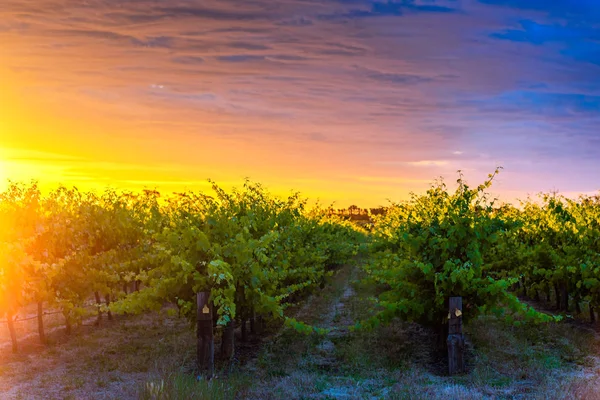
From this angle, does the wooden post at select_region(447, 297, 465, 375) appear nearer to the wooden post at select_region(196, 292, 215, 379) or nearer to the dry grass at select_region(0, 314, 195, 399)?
the wooden post at select_region(196, 292, 215, 379)

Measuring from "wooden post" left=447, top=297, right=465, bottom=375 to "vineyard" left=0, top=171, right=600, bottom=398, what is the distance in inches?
7.3

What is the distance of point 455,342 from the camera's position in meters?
11.6

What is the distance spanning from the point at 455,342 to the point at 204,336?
535 centimetres

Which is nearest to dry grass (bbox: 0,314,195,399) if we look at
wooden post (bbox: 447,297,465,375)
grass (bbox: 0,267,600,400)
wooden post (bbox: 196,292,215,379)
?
grass (bbox: 0,267,600,400)

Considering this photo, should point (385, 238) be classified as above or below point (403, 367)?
above

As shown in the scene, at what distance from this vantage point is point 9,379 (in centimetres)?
1240

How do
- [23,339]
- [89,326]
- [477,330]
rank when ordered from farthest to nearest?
[89,326]
[23,339]
[477,330]

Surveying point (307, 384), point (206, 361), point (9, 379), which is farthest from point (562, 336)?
point (9, 379)

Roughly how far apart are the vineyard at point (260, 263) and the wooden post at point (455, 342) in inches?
7.3

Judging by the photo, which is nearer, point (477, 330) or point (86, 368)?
point (86, 368)

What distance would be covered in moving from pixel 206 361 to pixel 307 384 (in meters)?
2.17

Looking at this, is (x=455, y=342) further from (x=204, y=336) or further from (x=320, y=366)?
(x=204, y=336)

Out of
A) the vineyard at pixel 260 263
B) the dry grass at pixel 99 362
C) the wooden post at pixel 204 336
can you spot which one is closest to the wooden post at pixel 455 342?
the vineyard at pixel 260 263

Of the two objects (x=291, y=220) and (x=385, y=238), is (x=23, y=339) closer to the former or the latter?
(x=291, y=220)
